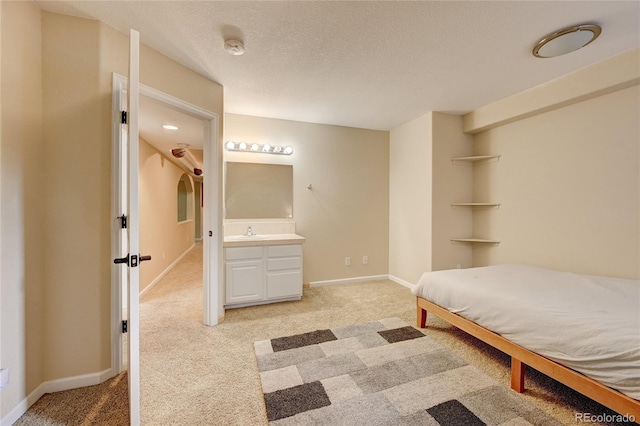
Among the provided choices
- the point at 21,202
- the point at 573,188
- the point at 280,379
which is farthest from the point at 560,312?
the point at 21,202

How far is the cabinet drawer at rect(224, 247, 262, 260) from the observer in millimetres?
2846

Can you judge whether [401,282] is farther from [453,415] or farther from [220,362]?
[220,362]

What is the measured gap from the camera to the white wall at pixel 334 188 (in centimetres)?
359

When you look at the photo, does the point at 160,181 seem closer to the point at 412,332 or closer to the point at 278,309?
the point at 278,309

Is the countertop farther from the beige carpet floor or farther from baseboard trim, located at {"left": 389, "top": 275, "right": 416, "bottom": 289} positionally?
baseboard trim, located at {"left": 389, "top": 275, "right": 416, "bottom": 289}

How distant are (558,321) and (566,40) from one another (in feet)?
6.46

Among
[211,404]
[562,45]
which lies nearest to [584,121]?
[562,45]

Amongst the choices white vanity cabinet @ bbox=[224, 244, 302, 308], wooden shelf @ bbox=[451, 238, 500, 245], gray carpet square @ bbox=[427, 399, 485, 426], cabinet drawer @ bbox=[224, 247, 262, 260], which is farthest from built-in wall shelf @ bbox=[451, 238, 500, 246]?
cabinet drawer @ bbox=[224, 247, 262, 260]

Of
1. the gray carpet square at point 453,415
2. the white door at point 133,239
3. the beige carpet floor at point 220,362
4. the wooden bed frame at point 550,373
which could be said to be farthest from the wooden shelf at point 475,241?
the white door at point 133,239

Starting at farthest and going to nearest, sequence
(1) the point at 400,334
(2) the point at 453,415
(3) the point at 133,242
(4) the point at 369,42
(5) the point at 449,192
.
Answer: (5) the point at 449,192
(1) the point at 400,334
(4) the point at 369,42
(2) the point at 453,415
(3) the point at 133,242

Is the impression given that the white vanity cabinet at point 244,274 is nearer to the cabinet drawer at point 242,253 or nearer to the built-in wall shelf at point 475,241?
the cabinet drawer at point 242,253

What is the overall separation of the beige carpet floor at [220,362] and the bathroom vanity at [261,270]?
14 centimetres

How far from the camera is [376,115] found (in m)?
3.49

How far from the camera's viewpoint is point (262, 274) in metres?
3.01
